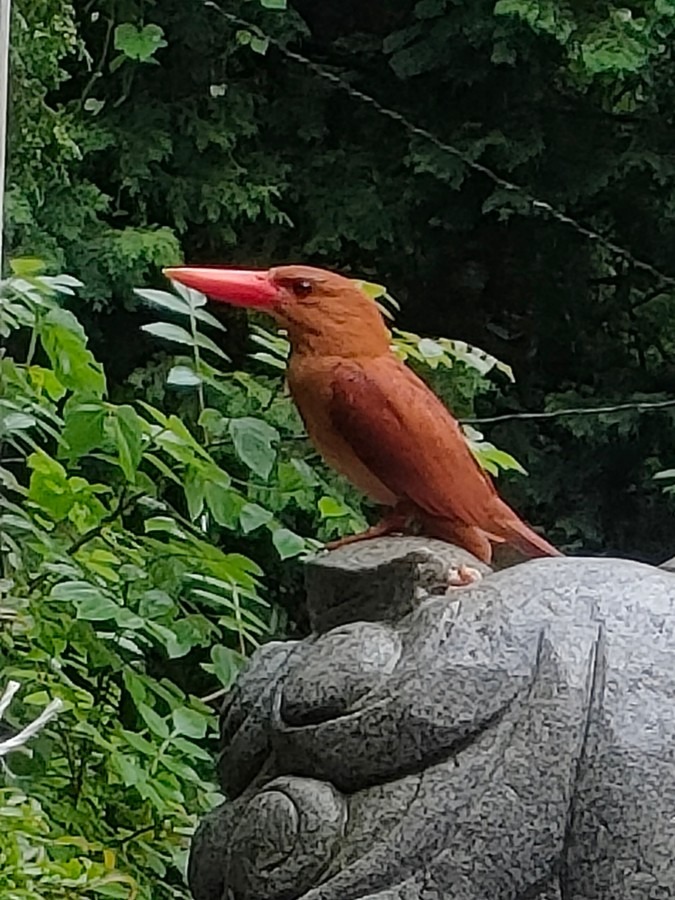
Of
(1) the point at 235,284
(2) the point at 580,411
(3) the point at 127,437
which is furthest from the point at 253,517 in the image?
(1) the point at 235,284

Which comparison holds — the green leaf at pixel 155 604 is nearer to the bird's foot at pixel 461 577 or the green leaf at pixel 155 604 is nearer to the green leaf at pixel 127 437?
the green leaf at pixel 127 437

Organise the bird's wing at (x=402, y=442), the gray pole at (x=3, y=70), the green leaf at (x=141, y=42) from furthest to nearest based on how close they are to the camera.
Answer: the green leaf at (x=141, y=42)
the gray pole at (x=3, y=70)
the bird's wing at (x=402, y=442)

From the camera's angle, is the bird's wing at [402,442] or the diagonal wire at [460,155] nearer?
the bird's wing at [402,442]

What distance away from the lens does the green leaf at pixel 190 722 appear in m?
1.30

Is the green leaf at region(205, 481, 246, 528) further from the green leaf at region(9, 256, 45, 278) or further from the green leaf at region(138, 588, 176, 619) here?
the green leaf at region(9, 256, 45, 278)

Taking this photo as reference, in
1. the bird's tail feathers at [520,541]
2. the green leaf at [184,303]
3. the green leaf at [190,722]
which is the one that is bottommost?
the green leaf at [190,722]

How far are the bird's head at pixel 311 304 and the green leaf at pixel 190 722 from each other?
23.5 inches

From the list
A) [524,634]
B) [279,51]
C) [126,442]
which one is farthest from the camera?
[279,51]

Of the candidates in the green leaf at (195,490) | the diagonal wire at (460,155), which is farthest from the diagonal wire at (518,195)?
the green leaf at (195,490)

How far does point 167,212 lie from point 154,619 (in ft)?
1.29

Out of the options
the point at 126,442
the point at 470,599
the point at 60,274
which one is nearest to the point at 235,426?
the point at 126,442

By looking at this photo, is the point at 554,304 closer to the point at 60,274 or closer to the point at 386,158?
the point at 386,158

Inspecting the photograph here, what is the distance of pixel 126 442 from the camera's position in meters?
1.30

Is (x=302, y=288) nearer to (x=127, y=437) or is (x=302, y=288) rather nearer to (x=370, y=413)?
(x=370, y=413)
